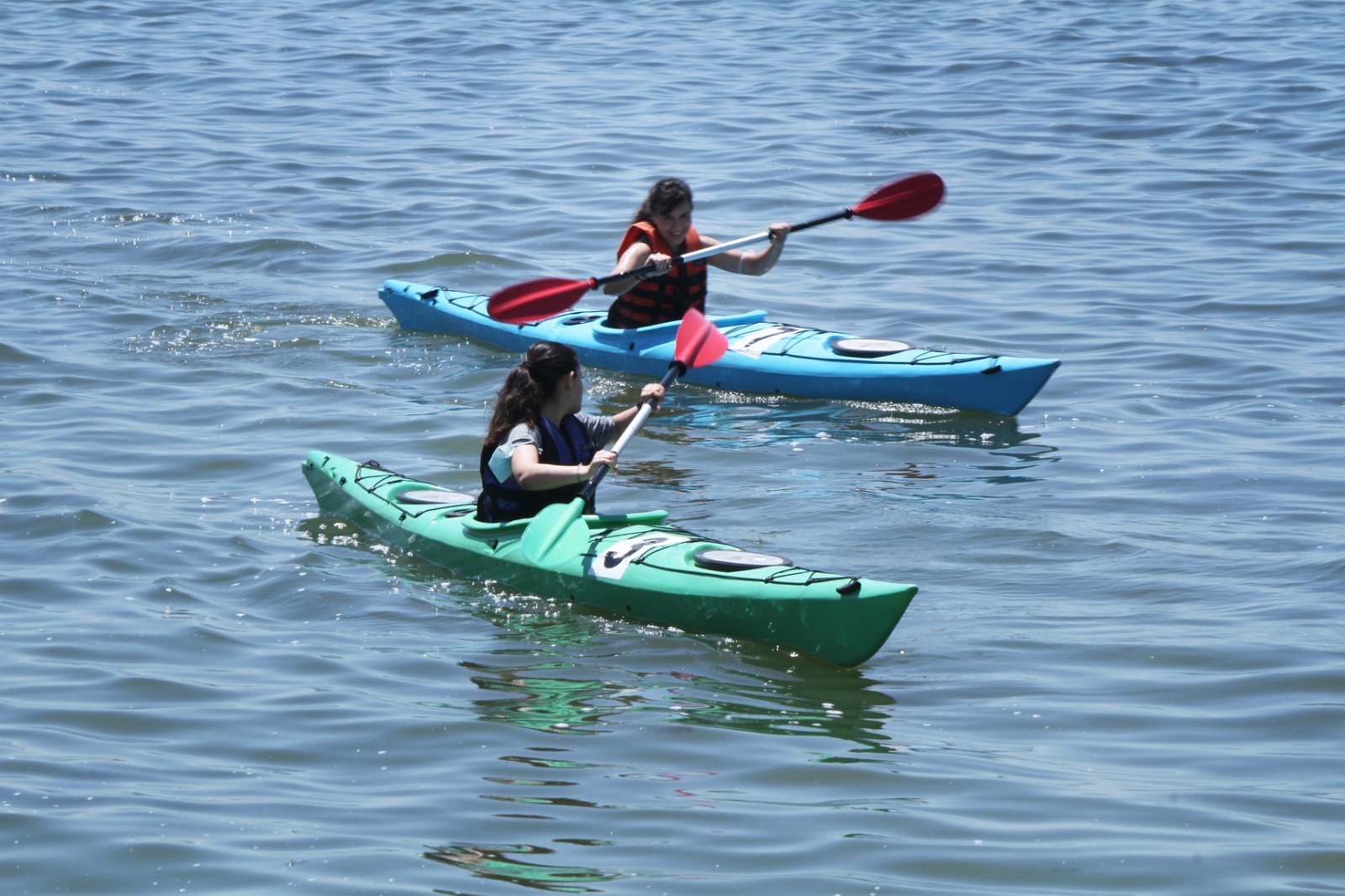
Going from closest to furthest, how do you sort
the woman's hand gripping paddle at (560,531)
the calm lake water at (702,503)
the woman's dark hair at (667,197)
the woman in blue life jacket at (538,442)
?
1. the calm lake water at (702,503)
2. the woman's hand gripping paddle at (560,531)
3. the woman in blue life jacket at (538,442)
4. the woman's dark hair at (667,197)

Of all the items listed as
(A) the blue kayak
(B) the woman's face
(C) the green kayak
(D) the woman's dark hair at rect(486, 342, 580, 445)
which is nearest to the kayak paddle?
(B) the woman's face

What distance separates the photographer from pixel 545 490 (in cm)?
541

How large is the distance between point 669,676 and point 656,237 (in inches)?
145

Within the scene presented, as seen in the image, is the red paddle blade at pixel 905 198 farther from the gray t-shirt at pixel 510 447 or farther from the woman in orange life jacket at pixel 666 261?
the gray t-shirt at pixel 510 447

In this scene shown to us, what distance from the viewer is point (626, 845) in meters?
3.64

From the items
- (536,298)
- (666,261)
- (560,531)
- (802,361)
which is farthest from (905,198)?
→ (560,531)

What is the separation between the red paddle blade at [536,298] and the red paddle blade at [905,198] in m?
1.60

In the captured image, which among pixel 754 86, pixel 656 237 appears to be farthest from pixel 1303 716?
pixel 754 86

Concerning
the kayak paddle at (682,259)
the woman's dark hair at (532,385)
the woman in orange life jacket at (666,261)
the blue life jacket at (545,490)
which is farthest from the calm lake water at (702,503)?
the kayak paddle at (682,259)

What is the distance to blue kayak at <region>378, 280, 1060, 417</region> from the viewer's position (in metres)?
7.42

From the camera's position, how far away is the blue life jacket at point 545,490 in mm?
5426

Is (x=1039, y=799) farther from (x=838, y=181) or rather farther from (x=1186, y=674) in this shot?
(x=838, y=181)

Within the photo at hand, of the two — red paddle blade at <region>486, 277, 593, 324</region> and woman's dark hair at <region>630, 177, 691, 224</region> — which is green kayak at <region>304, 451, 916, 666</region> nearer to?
red paddle blade at <region>486, 277, 593, 324</region>

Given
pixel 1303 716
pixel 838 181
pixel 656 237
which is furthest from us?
pixel 838 181
